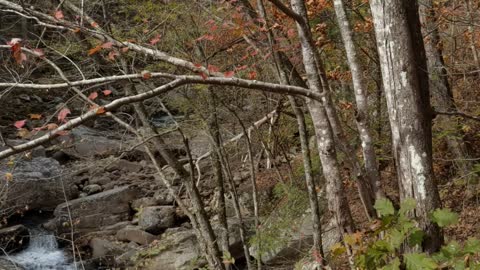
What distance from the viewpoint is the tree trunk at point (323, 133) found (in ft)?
11.8

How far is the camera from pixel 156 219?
1089 cm

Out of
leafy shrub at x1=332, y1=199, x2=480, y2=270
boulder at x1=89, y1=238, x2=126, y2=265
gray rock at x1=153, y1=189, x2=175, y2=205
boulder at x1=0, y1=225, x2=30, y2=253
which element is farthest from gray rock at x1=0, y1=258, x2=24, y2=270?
leafy shrub at x1=332, y1=199, x2=480, y2=270

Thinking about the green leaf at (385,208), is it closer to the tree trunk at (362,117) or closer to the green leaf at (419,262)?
the green leaf at (419,262)

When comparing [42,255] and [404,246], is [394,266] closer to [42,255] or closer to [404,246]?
[404,246]

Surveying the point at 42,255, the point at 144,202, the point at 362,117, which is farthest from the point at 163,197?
the point at 362,117

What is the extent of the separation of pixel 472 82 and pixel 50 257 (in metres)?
10.1

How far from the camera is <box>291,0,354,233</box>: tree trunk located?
11.8ft

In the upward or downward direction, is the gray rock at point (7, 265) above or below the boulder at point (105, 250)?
above

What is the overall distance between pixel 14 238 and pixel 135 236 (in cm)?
291

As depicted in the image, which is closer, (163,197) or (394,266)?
(394,266)

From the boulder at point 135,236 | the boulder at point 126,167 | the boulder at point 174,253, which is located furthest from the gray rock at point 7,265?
the boulder at point 126,167

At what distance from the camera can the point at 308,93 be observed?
319cm

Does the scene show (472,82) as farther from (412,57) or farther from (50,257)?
(50,257)

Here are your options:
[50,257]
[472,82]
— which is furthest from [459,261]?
[50,257]
